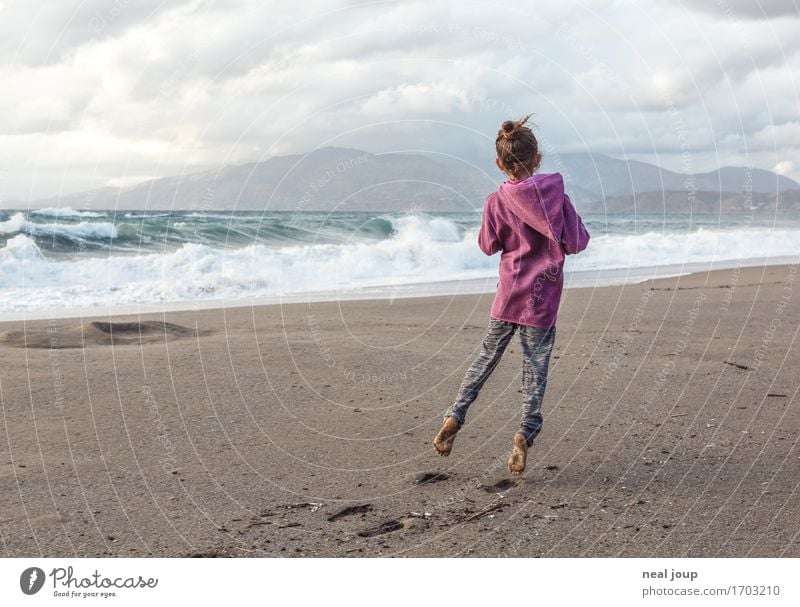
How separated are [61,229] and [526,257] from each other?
26.0 m

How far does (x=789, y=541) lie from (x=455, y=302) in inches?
391

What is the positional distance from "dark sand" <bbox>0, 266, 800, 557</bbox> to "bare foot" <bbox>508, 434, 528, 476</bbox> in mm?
71

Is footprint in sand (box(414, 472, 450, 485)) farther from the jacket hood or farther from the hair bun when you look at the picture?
the hair bun

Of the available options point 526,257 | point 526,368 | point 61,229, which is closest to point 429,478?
point 526,368

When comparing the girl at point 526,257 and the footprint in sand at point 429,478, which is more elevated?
the girl at point 526,257

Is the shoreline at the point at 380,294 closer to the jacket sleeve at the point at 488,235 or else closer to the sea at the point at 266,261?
the sea at the point at 266,261

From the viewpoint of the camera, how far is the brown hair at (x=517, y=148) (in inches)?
186

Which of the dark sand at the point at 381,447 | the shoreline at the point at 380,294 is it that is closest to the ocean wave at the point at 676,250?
the shoreline at the point at 380,294

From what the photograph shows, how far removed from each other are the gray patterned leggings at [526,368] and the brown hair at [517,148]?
938 millimetres

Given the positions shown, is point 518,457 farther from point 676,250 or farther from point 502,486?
point 676,250

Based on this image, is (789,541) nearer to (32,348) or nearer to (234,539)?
(234,539)

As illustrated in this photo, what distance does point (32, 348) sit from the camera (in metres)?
8.53

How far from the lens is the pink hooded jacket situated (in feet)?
15.4

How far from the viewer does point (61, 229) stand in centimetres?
2761
